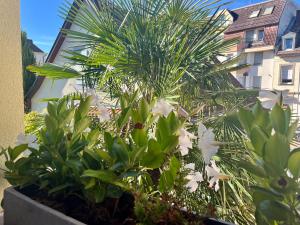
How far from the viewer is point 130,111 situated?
2.29 ft

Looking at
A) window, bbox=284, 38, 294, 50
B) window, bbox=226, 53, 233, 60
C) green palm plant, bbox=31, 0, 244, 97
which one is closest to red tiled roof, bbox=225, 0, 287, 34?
window, bbox=284, 38, 294, 50

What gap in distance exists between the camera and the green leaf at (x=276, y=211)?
43 centimetres

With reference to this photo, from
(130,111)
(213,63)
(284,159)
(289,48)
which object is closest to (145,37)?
(213,63)

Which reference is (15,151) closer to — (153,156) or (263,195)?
(153,156)

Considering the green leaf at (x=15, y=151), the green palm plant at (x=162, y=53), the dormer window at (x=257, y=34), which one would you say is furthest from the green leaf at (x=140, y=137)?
the dormer window at (x=257, y=34)

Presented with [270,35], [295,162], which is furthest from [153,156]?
[270,35]

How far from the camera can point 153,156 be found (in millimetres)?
590

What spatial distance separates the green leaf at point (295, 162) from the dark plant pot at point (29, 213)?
0.21 metres

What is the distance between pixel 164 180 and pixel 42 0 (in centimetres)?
194

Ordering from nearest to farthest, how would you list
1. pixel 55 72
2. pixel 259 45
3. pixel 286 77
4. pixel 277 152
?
pixel 277 152
pixel 55 72
pixel 286 77
pixel 259 45

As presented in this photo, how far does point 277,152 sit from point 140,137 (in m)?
0.29

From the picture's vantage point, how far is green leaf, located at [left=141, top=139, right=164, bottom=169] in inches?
23.0

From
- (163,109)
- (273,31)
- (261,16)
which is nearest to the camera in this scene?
(163,109)

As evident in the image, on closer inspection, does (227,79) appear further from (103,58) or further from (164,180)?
(164,180)
